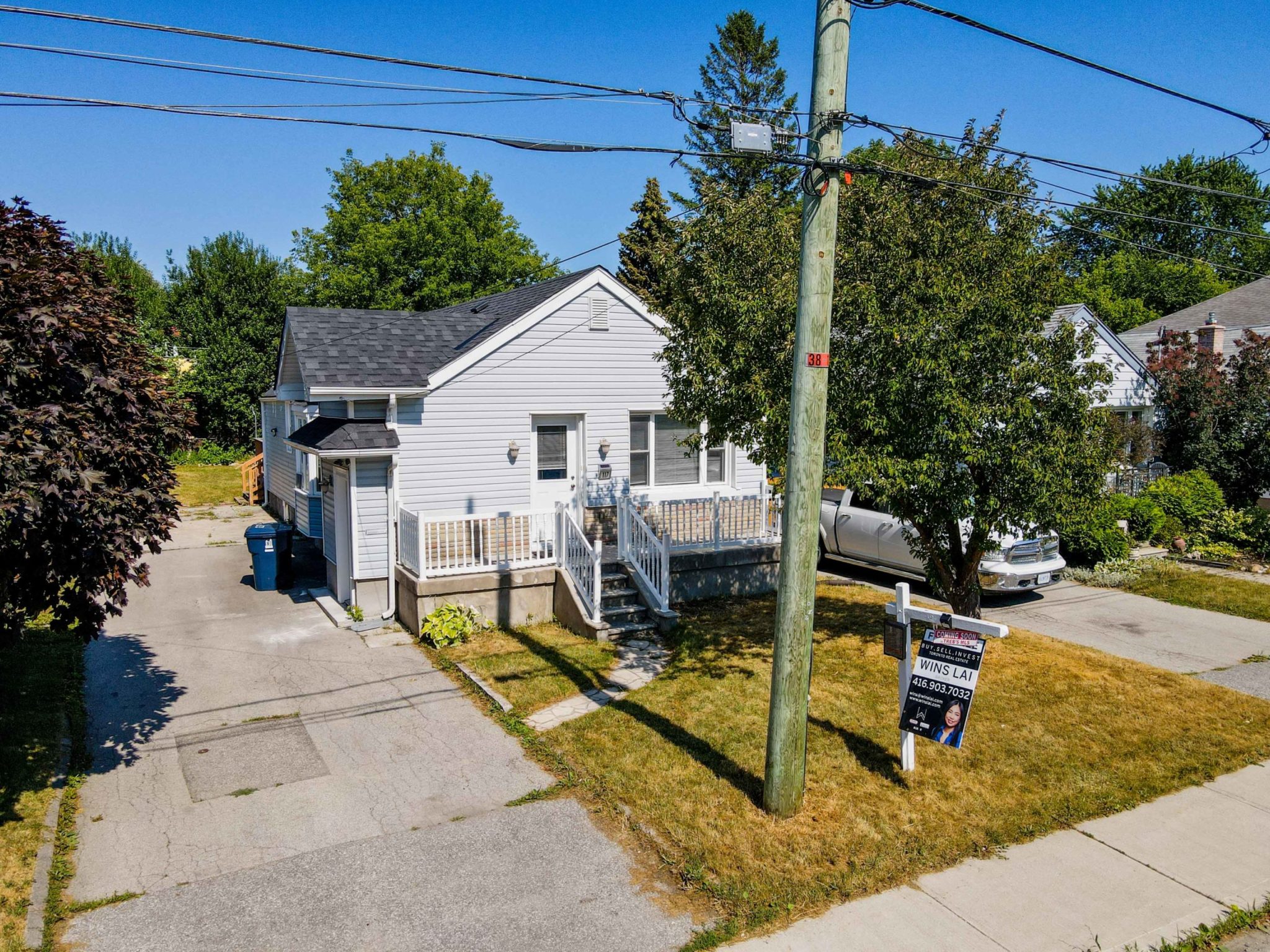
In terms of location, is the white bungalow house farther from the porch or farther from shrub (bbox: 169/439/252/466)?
shrub (bbox: 169/439/252/466)

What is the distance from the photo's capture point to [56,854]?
19.7ft

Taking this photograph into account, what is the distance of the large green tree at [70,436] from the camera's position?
552cm

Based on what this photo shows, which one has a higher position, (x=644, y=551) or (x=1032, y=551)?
(x=644, y=551)

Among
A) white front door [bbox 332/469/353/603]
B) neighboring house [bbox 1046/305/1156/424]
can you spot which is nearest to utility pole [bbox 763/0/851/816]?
white front door [bbox 332/469/353/603]

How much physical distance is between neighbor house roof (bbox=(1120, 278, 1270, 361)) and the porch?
16.5 m

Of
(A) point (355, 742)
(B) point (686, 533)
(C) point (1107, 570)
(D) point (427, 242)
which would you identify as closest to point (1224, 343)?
(C) point (1107, 570)

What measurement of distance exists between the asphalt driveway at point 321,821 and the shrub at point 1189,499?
15.8 m

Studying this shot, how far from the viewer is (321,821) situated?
660 cm

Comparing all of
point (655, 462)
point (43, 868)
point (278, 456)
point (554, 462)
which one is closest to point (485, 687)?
point (43, 868)

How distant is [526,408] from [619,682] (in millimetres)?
5353

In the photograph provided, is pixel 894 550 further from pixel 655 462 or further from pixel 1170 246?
→ pixel 1170 246

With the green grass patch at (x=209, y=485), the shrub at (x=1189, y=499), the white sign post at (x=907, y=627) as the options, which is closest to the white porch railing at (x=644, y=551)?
the white sign post at (x=907, y=627)

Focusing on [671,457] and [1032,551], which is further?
[671,457]

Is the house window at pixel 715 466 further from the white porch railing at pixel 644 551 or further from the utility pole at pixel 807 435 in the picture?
the utility pole at pixel 807 435
